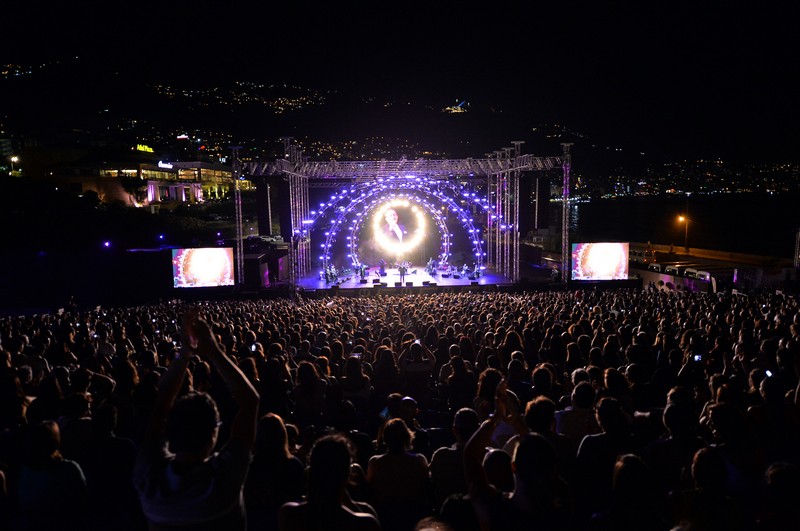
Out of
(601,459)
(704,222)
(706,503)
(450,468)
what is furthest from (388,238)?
(704,222)

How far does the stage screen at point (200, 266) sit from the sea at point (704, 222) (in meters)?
47.0

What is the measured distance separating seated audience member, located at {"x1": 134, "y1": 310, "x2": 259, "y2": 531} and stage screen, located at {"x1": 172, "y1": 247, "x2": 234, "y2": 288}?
22430 mm

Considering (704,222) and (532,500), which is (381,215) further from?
(704,222)

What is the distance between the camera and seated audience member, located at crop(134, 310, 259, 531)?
1961mm

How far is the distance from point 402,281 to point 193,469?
82.6ft

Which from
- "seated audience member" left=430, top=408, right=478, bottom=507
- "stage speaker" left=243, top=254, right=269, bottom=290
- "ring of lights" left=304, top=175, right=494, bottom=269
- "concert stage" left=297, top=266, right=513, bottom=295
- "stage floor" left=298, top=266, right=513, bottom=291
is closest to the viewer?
"seated audience member" left=430, top=408, right=478, bottom=507

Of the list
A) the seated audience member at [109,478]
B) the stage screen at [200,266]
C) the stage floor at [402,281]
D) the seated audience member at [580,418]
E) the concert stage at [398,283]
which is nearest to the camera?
the seated audience member at [109,478]

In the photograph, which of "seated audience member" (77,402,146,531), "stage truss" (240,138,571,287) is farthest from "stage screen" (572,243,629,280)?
"seated audience member" (77,402,146,531)

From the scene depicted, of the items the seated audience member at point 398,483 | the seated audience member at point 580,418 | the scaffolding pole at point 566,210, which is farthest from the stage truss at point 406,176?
the seated audience member at point 398,483

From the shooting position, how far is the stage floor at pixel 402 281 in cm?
2605

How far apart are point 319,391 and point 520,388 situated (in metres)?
2.13

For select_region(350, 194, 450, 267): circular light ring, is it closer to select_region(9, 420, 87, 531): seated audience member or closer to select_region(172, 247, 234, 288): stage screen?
select_region(172, 247, 234, 288): stage screen

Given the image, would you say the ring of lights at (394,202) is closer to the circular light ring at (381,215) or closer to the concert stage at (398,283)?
the circular light ring at (381,215)

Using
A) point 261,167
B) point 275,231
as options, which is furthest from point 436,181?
point 275,231
